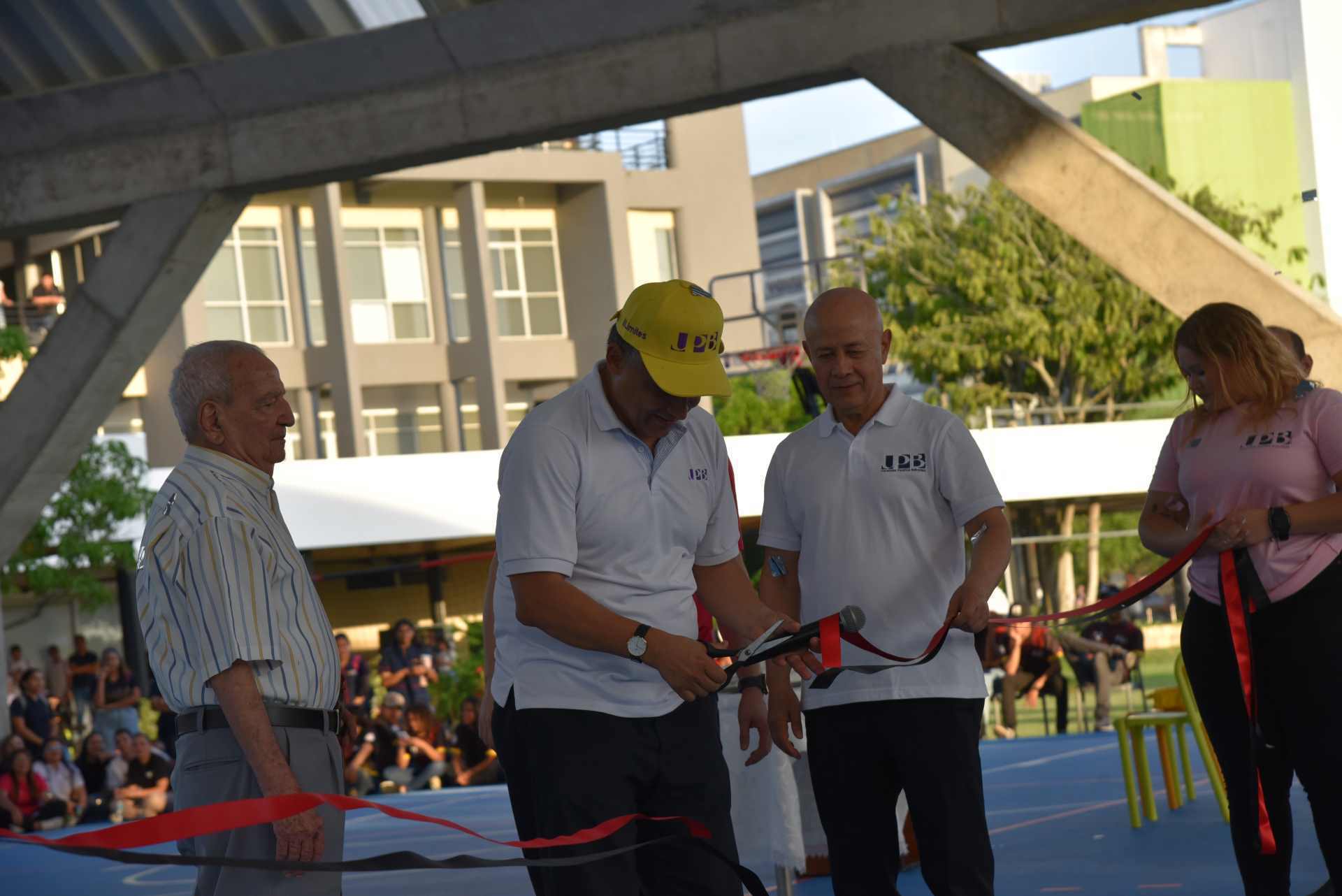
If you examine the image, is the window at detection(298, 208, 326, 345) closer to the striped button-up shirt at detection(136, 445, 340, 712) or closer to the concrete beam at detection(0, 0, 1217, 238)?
the concrete beam at detection(0, 0, 1217, 238)

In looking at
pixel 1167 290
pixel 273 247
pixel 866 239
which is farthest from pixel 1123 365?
pixel 1167 290

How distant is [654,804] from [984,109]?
458cm

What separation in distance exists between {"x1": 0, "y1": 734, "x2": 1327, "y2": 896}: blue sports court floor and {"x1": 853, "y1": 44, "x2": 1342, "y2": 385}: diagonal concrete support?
7.40ft

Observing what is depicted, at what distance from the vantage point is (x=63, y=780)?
13133mm

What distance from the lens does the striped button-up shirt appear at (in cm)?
318

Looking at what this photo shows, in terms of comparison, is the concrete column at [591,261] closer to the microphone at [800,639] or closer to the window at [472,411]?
the window at [472,411]

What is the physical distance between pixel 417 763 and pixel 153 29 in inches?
300

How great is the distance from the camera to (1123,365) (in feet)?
93.7

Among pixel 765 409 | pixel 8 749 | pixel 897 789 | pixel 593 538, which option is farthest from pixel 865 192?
pixel 593 538

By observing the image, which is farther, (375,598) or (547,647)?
(375,598)

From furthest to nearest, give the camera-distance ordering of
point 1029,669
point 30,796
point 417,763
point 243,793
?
point 1029,669 < point 417,763 < point 30,796 < point 243,793

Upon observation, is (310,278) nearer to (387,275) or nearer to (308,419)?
(387,275)

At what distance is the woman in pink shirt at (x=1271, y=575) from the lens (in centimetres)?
389

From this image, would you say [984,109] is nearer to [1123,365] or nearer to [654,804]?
[654,804]
